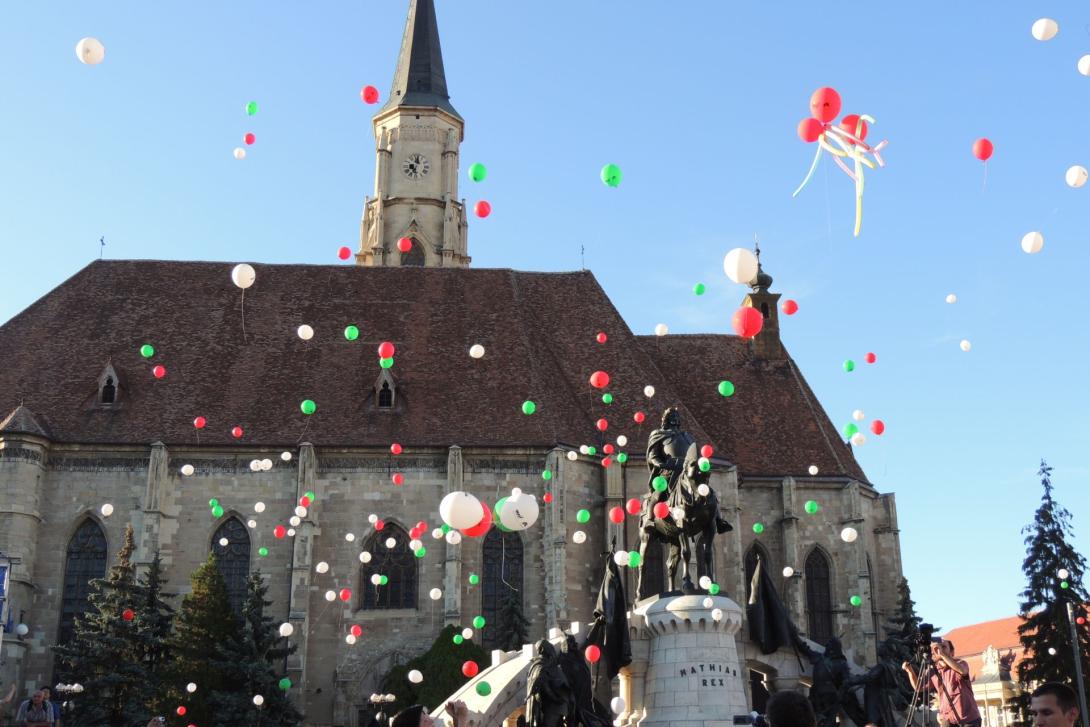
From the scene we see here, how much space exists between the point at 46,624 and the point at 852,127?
79.7 ft

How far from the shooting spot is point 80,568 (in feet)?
96.9

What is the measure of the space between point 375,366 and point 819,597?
13.9 metres

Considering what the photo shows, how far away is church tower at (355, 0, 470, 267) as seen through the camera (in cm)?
4750

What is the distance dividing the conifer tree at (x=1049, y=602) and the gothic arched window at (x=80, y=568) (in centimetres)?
2571

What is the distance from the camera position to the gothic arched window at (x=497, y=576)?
97.0 feet

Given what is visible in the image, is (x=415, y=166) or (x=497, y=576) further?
(x=415, y=166)

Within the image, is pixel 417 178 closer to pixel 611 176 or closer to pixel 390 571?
pixel 390 571

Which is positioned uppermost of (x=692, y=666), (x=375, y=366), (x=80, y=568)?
(x=375, y=366)

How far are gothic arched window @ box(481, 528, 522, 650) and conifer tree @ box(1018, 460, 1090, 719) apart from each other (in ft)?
51.1

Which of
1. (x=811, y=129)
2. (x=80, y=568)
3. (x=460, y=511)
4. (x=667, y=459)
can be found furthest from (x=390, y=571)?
(x=811, y=129)

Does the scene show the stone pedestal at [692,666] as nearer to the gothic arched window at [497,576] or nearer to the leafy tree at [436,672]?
the leafy tree at [436,672]

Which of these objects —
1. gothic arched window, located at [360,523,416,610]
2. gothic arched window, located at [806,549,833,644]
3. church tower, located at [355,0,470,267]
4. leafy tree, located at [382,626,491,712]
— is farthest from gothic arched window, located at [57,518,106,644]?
church tower, located at [355,0,470,267]

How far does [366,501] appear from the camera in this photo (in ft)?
99.2

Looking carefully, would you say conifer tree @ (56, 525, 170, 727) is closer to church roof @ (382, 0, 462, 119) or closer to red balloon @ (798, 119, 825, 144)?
red balloon @ (798, 119, 825, 144)
